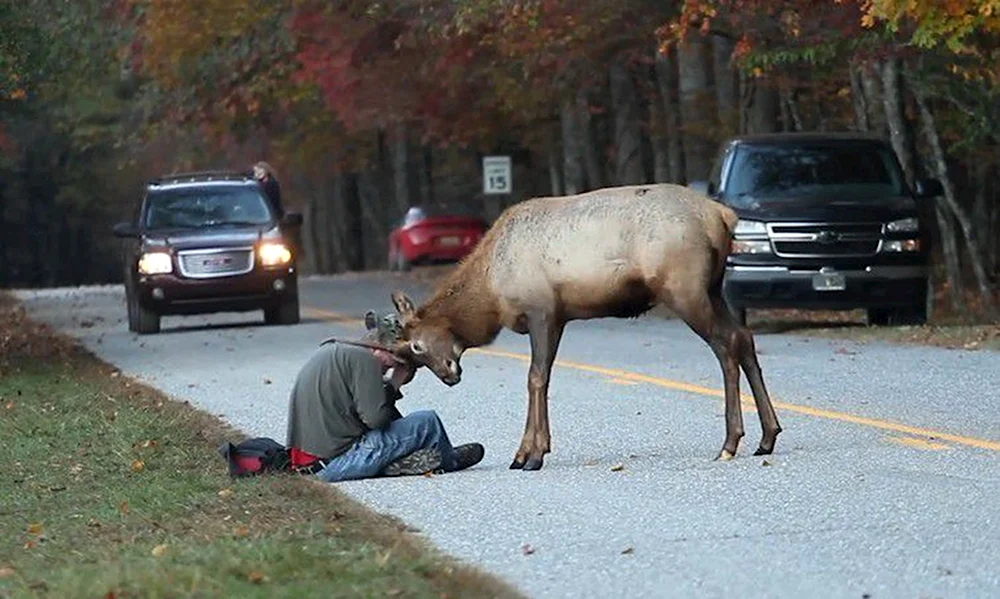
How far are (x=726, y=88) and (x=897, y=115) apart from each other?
29.0 ft

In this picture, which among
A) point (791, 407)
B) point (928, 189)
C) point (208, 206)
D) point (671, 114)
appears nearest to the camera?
point (791, 407)

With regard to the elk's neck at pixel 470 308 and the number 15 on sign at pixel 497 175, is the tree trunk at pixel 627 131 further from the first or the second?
the elk's neck at pixel 470 308

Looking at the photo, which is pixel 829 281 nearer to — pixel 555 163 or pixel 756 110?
pixel 756 110

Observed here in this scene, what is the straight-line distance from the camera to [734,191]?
25922mm

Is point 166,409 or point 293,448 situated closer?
point 293,448

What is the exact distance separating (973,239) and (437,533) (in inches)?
857

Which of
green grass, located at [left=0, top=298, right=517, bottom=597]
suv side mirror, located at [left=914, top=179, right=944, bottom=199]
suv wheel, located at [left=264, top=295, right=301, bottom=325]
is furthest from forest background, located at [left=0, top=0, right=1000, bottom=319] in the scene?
green grass, located at [left=0, top=298, right=517, bottom=597]

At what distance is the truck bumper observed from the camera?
25172 millimetres

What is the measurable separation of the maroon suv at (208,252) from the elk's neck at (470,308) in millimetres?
16539

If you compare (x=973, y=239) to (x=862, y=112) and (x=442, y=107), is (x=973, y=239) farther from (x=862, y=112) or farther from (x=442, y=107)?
(x=442, y=107)

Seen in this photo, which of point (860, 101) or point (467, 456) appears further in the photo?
point (860, 101)

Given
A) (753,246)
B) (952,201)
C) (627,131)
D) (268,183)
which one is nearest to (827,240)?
(753,246)

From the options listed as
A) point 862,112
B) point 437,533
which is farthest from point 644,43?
point 437,533

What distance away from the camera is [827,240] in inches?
994
